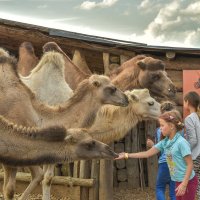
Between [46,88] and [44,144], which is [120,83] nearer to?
[46,88]

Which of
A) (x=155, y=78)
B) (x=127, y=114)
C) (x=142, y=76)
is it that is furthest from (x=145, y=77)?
(x=127, y=114)

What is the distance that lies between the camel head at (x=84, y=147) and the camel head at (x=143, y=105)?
9.78ft

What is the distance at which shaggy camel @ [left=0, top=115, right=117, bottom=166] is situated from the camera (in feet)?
19.8

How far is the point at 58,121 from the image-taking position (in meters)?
8.19

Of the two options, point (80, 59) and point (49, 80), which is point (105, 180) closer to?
point (49, 80)

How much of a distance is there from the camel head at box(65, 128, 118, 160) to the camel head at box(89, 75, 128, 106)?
248 centimetres

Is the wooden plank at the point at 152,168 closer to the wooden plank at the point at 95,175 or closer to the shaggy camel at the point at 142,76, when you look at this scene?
the shaggy camel at the point at 142,76

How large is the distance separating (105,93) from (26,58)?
91.0 inches

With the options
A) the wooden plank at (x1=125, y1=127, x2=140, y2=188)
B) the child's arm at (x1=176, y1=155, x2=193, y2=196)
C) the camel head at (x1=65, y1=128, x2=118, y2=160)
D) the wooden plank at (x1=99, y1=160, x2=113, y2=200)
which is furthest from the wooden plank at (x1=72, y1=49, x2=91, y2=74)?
the child's arm at (x1=176, y1=155, x2=193, y2=196)

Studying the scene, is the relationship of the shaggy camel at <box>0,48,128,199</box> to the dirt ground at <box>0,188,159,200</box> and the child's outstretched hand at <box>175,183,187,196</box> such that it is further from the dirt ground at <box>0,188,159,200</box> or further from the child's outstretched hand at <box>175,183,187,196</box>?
the child's outstretched hand at <box>175,183,187,196</box>

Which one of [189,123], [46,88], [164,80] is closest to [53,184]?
[46,88]

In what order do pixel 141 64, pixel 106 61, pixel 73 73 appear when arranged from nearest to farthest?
1. pixel 141 64
2. pixel 73 73
3. pixel 106 61

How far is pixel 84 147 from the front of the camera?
621cm

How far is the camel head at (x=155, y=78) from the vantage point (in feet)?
32.4
